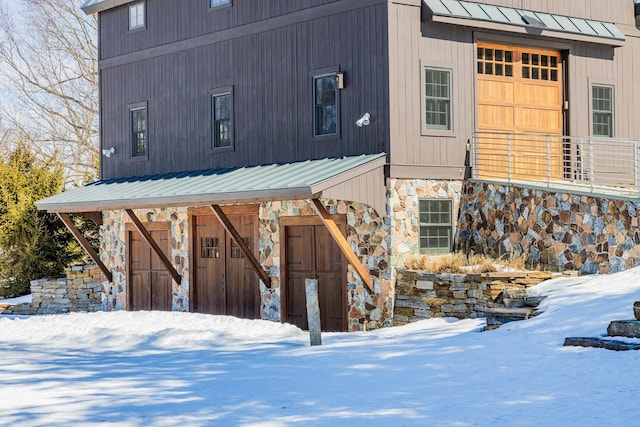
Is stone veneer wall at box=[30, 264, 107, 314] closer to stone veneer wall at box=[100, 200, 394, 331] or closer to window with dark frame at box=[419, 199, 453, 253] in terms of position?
stone veneer wall at box=[100, 200, 394, 331]

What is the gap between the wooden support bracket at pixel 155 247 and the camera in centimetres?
2297

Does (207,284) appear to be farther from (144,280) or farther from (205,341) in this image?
(205,341)

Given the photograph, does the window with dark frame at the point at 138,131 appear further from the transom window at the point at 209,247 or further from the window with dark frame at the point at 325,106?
the window with dark frame at the point at 325,106

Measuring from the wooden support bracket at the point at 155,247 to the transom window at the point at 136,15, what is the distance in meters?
5.09

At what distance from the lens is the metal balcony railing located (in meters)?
19.0

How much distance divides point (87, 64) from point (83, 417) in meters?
31.8

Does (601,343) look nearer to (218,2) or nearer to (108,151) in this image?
(218,2)

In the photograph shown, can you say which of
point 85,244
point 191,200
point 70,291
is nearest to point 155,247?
point 85,244

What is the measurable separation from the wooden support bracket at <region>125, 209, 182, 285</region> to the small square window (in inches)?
295

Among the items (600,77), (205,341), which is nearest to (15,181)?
(205,341)

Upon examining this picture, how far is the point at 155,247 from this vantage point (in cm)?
2314

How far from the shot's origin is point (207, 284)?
22.7m

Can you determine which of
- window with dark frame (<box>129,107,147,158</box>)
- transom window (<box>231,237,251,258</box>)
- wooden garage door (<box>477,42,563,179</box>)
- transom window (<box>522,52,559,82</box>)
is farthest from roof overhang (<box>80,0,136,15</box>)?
transom window (<box>522,52,559,82</box>)

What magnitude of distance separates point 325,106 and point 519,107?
3995 millimetres
